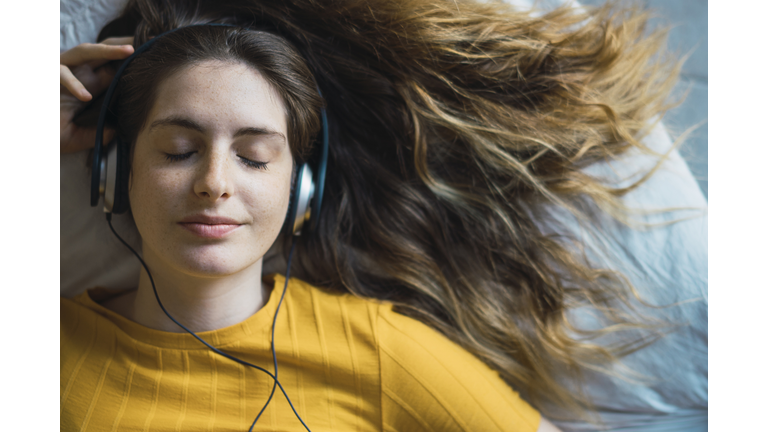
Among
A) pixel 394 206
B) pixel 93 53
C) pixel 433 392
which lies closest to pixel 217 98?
pixel 93 53

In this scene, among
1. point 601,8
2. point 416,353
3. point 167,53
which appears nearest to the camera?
point 167,53

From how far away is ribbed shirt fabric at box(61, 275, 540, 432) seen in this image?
2.80ft

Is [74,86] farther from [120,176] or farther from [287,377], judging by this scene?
[287,377]

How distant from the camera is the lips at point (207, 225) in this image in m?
0.77

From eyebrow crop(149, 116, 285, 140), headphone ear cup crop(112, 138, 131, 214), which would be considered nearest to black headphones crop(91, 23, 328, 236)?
headphone ear cup crop(112, 138, 131, 214)

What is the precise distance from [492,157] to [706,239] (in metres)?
0.52

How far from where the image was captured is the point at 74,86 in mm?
859

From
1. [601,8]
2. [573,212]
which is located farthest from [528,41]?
[573,212]

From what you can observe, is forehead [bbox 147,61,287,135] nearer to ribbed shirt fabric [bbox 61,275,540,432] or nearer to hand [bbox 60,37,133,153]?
hand [bbox 60,37,133,153]

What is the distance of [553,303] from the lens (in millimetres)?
1035

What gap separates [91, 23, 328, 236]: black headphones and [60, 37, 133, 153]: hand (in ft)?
0.18

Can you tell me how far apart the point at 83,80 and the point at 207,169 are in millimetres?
392

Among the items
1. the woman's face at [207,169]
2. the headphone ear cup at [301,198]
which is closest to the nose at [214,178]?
the woman's face at [207,169]
